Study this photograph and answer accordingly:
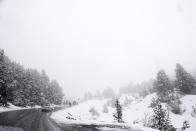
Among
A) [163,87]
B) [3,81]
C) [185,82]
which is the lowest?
[163,87]

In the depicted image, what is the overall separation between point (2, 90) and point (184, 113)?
5569 centimetres

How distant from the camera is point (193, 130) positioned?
34.0 metres

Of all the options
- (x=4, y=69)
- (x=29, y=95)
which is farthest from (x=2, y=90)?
(x=29, y=95)

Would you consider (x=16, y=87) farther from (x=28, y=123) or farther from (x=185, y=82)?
(x=185, y=82)

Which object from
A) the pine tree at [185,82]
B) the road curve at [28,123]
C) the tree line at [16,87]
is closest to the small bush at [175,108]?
the pine tree at [185,82]

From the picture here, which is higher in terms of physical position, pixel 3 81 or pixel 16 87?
pixel 3 81

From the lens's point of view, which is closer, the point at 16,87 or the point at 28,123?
the point at 28,123

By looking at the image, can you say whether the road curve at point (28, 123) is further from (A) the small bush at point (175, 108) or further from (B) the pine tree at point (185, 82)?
(B) the pine tree at point (185, 82)

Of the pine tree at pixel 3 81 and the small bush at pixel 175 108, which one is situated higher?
the pine tree at pixel 3 81

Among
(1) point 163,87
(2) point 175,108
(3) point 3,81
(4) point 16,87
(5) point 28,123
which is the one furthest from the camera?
(1) point 163,87

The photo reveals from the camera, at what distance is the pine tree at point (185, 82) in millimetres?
64375

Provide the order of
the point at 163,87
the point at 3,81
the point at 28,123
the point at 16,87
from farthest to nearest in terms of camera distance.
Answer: the point at 163,87, the point at 16,87, the point at 3,81, the point at 28,123

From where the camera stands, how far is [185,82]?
64375 millimetres

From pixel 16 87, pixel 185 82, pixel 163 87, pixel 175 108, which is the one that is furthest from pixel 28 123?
pixel 185 82
